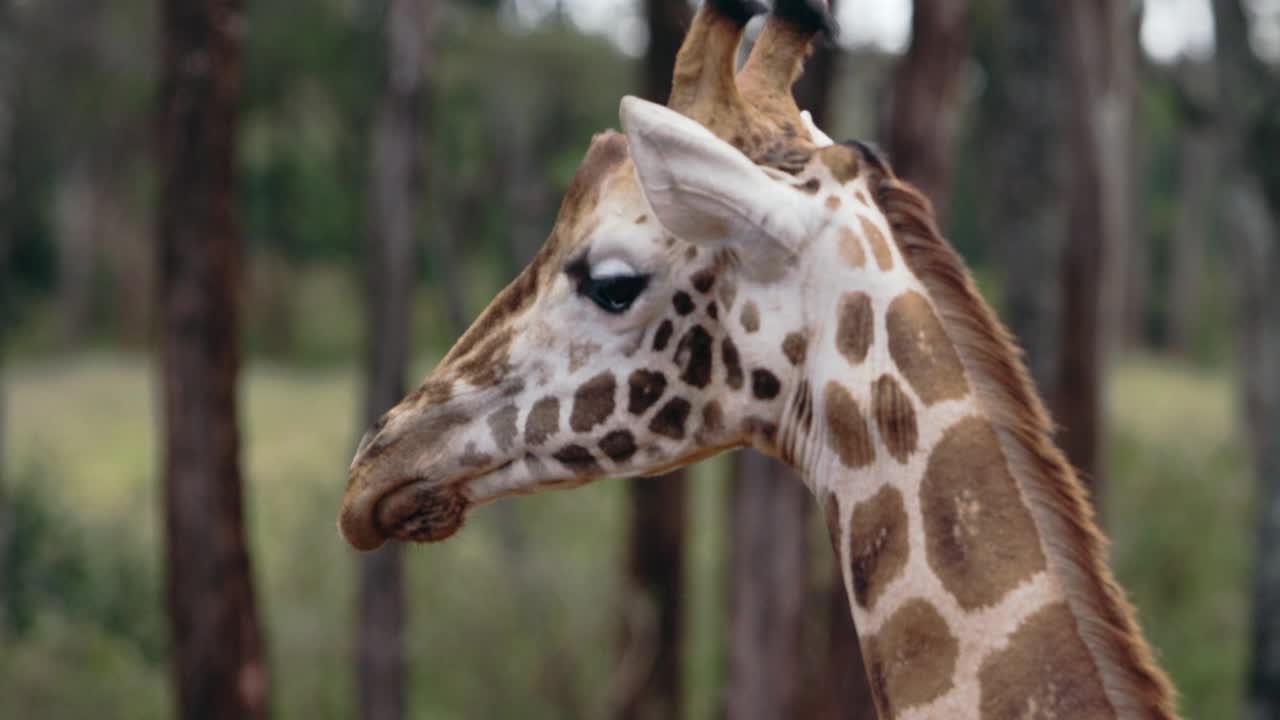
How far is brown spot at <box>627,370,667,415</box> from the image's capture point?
9.91ft

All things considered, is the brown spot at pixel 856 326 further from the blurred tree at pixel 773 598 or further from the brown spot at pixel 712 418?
the blurred tree at pixel 773 598

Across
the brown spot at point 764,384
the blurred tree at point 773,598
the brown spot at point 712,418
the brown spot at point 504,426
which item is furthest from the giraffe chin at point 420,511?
the blurred tree at point 773,598

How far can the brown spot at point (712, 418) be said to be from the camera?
3.01 meters

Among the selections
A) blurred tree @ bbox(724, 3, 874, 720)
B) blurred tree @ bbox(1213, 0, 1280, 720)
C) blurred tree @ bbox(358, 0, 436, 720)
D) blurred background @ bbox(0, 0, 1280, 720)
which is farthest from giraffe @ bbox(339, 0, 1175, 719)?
blurred tree @ bbox(1213, 0, 1280, 720)

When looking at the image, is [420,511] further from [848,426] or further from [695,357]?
[848,426]

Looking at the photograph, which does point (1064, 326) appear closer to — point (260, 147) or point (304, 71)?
point (304, 71)

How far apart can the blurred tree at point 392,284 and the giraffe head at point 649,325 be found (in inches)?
195

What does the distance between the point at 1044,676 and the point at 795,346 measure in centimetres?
73

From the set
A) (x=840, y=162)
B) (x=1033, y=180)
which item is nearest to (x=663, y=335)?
(x=840, y=162)

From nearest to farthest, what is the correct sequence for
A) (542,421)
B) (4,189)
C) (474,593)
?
(542,421), (4,189), (474,593)

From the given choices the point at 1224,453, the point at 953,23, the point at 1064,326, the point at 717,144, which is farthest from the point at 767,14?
the point at 1224,453

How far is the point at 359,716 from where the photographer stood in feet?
27.4

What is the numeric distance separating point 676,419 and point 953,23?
4517 millimetres

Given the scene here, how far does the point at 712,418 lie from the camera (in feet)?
9.89
